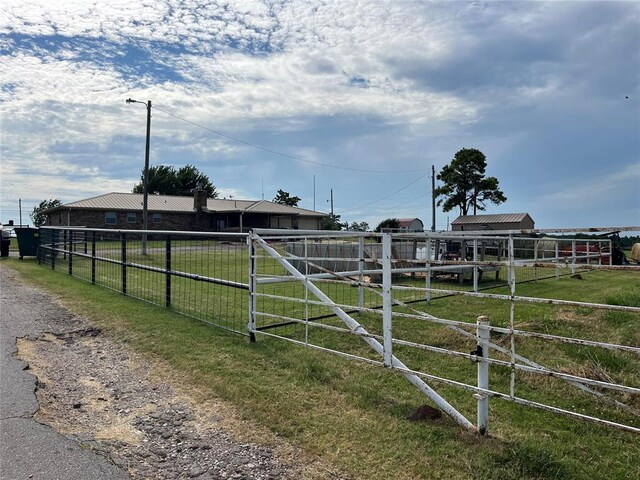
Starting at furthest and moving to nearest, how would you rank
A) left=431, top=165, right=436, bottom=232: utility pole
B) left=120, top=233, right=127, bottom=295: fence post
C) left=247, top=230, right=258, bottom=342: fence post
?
left=431, top=165, right=436, bottom=232: utility pole < left=120, top=233, right=127, bottom=295: fence post < left=247, top=230, right=258, bottom=342: fence post

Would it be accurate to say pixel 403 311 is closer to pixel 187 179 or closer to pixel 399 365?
pixel 399 365

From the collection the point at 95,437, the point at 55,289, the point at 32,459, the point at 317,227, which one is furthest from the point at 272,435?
the point at 317,227

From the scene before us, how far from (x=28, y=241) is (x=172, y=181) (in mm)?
46544

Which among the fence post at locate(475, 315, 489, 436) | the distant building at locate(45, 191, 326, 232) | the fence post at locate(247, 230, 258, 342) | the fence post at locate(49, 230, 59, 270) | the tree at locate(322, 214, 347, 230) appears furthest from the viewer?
the tree at locate(322, 214, 347, 230)

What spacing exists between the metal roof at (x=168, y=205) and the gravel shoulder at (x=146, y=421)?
1375 inches

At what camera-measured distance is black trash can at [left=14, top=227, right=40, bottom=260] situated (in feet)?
65.1

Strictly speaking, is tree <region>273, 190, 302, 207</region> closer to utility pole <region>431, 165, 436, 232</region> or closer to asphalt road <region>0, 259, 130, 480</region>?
utility pole <region>431, 165, 436, 232</region>

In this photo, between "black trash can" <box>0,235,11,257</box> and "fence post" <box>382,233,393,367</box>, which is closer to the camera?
"fence post" <box>382,233,393,367</box>

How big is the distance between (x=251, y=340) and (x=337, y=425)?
252 cm

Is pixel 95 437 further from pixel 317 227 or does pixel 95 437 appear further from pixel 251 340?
pixel 317 227

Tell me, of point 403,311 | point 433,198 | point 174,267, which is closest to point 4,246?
point 174,267

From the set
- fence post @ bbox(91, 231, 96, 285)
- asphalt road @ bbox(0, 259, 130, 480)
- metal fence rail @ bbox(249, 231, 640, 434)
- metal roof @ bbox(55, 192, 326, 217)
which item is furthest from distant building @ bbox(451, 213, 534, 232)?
asphalt road @ bbox(0, 259, 130, 480)

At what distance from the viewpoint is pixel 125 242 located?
9656 mm

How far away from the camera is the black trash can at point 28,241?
19.8 metres
